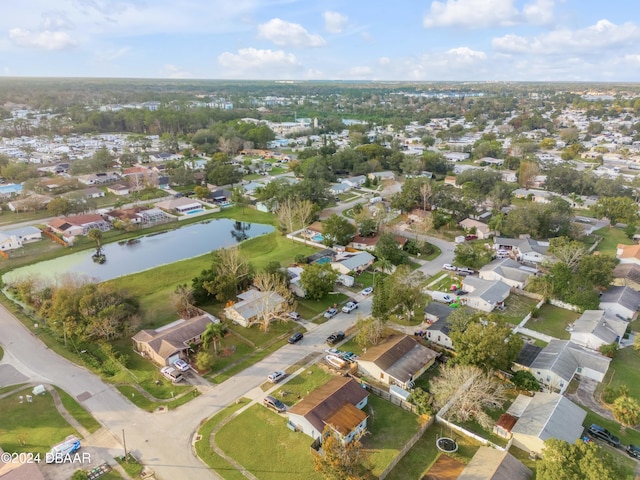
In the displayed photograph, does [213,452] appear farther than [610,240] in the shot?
No

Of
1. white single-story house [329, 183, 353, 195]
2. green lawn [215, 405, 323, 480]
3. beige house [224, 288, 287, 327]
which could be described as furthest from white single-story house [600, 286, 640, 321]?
white single-story house [329, 183, 353, 195]

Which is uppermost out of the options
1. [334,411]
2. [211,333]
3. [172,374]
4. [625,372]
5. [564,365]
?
[211,333]

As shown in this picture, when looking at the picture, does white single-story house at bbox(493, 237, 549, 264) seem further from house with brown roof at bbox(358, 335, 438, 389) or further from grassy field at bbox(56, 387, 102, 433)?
grassy field at bbox(56, 387, 102, 433)

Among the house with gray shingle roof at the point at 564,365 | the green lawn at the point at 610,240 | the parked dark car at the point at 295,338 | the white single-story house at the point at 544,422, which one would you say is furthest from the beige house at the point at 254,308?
the green lawn at the point at 610,240

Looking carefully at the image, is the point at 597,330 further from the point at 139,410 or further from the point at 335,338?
the point at 139,410

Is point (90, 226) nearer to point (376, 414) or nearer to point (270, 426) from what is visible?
point (270, 426)

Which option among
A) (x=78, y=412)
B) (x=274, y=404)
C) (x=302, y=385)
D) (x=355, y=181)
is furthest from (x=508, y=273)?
(x=355, y=181)
